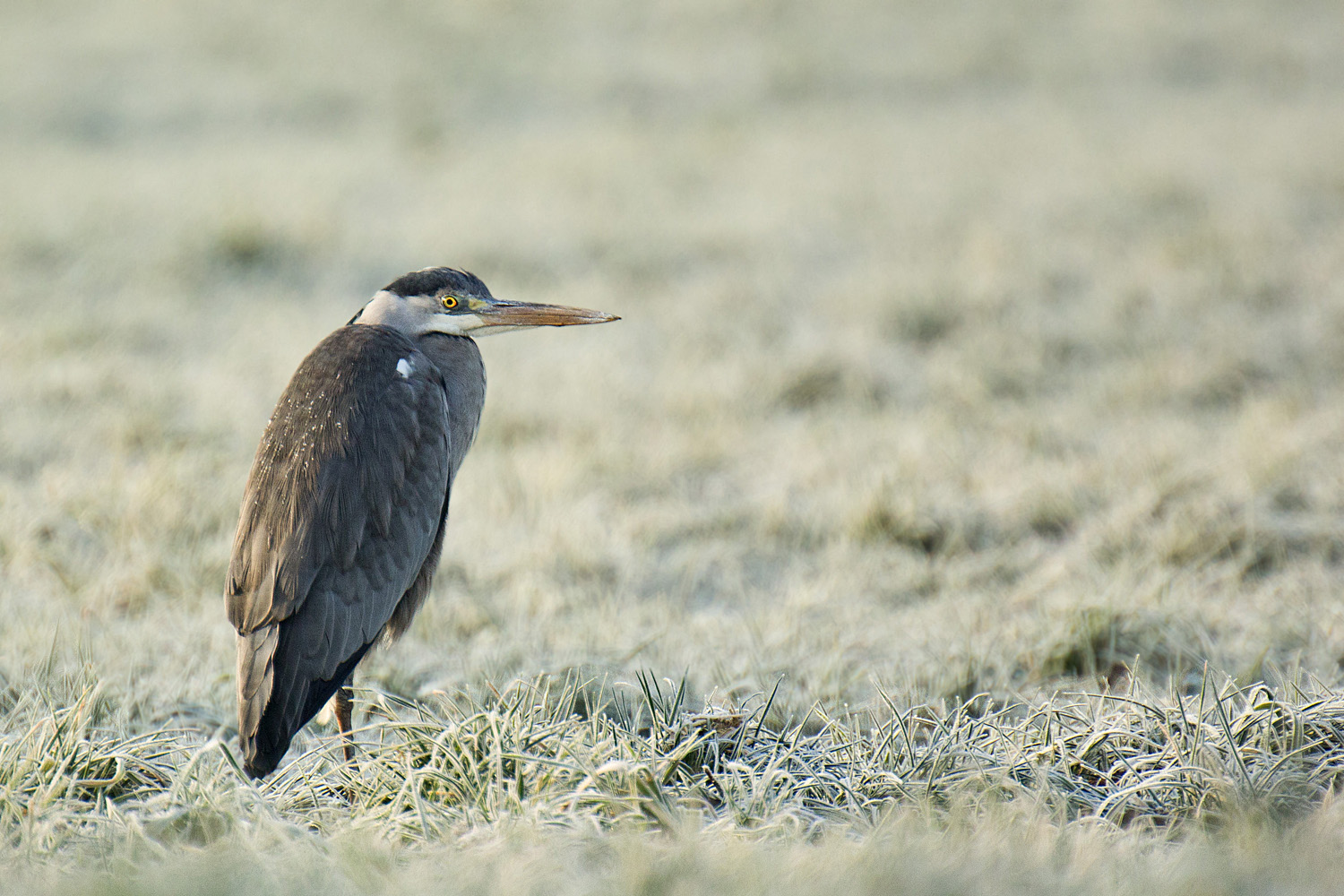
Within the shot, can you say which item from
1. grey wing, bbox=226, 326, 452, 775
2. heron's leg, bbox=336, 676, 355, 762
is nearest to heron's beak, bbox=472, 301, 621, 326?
grey wing, bbox=226, 326, 452, 775

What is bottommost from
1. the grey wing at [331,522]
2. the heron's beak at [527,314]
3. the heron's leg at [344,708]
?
the heron's leg at [344,708]

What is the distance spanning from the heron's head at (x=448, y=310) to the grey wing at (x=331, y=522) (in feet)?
0.61

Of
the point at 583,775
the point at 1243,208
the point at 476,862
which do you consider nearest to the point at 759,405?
the point at 583,775

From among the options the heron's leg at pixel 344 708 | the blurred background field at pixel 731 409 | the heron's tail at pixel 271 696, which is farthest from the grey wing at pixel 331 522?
the blurred background field at pixel 731 409

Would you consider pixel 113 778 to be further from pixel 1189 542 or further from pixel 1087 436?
pixel 1087 436

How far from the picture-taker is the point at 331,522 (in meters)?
2.93

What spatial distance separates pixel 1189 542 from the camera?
419cm

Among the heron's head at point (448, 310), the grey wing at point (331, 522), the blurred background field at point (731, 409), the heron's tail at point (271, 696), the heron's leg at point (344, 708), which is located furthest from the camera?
the heron's head at point (448, 310)

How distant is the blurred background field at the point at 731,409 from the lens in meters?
3.22

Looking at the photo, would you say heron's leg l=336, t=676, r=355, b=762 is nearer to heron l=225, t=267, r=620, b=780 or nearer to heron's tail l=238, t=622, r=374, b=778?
heron l=225, t=267, r=620, b=780

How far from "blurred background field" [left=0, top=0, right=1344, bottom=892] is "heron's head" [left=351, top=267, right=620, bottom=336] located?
0.99m

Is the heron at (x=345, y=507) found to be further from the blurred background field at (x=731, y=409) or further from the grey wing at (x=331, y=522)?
the blurred background field at (x=731, y=409)

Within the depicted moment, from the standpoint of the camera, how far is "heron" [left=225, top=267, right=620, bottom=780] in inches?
110

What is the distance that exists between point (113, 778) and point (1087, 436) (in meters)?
4.34
